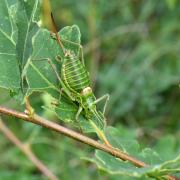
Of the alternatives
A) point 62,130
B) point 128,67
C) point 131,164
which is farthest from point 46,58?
point 128,67

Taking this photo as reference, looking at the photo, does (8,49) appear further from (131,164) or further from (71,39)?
(131,164)

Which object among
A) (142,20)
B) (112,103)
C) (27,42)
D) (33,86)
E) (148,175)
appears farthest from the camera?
(142,20)

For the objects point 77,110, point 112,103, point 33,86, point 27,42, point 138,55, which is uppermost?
point 27,42

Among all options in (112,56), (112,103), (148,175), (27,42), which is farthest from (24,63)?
(112,56)

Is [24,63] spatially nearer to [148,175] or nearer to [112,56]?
[148,175]

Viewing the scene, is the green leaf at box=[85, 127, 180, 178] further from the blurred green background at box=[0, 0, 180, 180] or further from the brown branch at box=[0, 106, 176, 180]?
the blurred green background at box=[0, 0, 180, 180]

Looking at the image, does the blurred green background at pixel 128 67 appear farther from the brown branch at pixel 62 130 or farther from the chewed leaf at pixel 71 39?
the brown branch at pixel 62 130

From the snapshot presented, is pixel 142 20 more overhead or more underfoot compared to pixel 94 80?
more overhead

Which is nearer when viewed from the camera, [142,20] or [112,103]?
[112,103]
